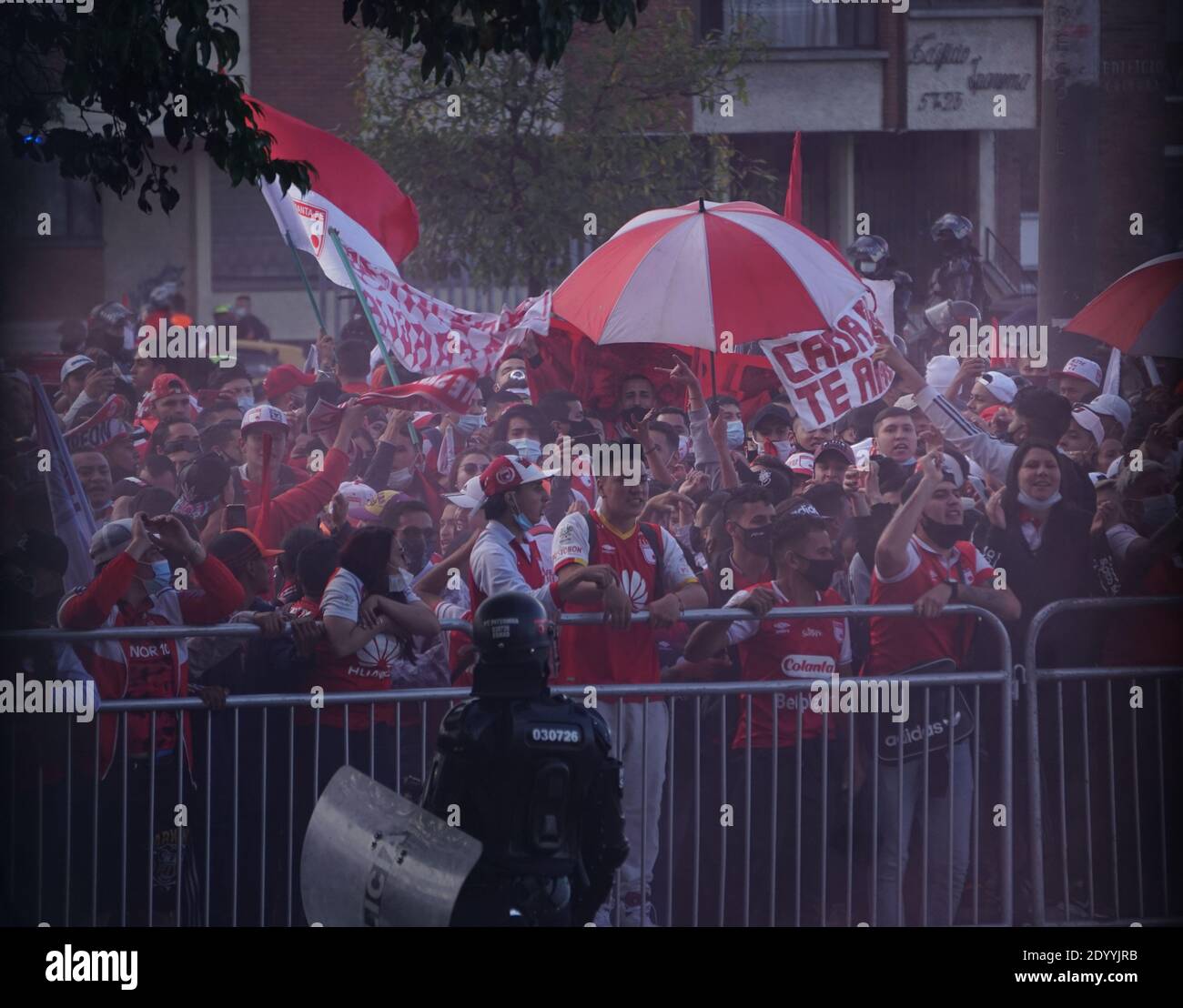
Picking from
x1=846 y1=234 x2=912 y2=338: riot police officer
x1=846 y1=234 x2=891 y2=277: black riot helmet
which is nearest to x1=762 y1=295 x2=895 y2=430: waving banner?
x1=846 y1=234 x2=912 y2=338: riot police officer

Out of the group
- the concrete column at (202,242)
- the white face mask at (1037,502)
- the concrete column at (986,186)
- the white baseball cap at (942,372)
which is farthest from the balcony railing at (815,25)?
the white face mask at (1037,502)

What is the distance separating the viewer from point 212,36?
5.39 metres

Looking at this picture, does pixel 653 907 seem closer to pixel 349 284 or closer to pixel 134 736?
pixel 134 736

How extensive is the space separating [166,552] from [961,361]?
14.8ft

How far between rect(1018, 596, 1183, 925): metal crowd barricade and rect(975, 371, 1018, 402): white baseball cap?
101 inches

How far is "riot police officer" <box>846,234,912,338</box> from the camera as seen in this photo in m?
11.4

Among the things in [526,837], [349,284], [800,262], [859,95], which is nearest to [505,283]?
[349,284]

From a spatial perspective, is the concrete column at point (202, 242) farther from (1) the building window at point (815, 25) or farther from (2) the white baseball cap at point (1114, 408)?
(2) the white baseball cap at point (1114, 408)

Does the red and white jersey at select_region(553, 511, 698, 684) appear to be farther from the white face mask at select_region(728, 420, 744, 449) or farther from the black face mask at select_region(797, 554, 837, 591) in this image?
the white face mask at select_region(728, 420, 744, 449)

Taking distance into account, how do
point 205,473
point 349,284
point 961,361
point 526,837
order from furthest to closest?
point 961,361
point 349,284
point 205,473
point 526,837

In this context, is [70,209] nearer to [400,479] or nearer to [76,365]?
[76,365]

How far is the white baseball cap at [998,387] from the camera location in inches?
325

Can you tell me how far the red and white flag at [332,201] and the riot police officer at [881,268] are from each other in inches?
161

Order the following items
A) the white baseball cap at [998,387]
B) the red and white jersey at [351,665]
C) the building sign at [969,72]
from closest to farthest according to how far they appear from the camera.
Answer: the red and white jersey at [351,665] < the white baseball cap at [998,387] < the building sign at [969,72]
